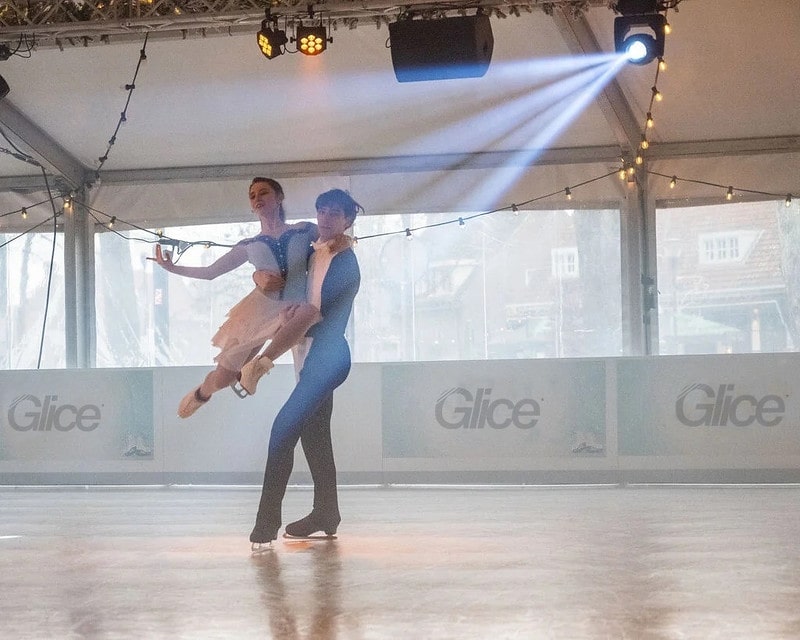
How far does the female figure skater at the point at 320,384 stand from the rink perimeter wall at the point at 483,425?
3.51m

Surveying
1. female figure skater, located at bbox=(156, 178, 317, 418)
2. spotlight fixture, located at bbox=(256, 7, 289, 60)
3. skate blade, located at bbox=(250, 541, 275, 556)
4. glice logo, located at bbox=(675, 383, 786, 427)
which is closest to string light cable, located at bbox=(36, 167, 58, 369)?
spotlight fixture, located at bbox=(256, 7, 289, 60)

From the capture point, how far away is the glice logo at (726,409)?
310 inches

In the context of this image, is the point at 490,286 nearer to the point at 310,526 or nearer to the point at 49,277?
the point at 49,277

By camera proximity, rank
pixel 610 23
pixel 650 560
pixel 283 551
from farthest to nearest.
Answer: pixel 610 23, pixel 283 551, pixel 650 560

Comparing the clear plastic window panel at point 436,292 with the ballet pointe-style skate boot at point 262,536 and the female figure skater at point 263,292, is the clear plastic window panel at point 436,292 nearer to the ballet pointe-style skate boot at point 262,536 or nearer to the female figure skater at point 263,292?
the female figure skater at point 263,292

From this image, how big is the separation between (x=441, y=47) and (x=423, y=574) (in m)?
4.50

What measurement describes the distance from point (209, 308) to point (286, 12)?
403 cm

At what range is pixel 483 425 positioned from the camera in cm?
812

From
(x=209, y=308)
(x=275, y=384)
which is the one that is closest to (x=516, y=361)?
(x=275, y=384)

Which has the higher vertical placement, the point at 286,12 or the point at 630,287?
the point at 286,12

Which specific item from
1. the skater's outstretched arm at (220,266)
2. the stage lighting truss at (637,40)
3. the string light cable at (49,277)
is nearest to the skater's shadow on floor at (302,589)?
the skater's outstretched arm at (220,266)

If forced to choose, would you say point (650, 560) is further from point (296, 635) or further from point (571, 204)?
point (571, 204)

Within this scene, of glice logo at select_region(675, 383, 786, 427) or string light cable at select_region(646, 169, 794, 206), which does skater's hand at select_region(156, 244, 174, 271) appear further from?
string light cable at select_region(646, 169, 794, 206)

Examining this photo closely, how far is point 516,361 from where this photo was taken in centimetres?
817
